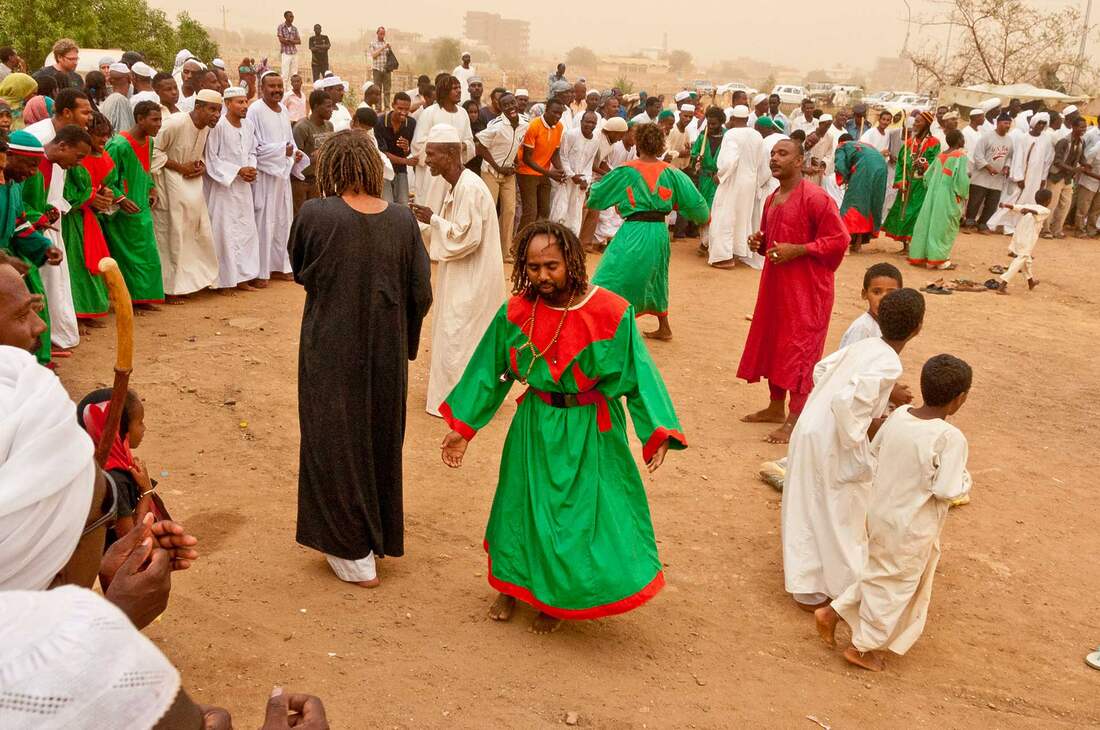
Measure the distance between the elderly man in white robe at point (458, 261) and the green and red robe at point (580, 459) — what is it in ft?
7.40

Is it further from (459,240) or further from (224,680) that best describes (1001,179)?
(224,680)

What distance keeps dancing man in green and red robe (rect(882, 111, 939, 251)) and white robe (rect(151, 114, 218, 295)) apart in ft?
30.0

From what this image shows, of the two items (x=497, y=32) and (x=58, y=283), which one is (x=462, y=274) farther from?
(x=497, y=32)

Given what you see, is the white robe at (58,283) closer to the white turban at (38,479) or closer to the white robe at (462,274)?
the white robe at (462,274)

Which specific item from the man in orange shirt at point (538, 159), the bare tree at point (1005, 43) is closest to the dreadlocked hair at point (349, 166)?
the man in orange shirt at point (538, 159)

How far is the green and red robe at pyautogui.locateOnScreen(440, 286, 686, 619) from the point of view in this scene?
4082mm

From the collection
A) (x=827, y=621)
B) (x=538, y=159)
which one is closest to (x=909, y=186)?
(x=538, y=159)

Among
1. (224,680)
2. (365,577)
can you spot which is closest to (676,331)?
(365,577)

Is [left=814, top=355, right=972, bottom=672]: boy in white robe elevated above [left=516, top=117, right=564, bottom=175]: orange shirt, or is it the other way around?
[left=516, top=117, right=564, bottom=175]: orange shirt

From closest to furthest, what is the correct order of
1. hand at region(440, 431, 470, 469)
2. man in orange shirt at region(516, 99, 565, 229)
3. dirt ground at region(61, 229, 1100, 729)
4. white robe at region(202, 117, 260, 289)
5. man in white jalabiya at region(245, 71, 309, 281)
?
dirt ground at region(61, 229, 1100, 729) → hand at region(440, 431, 470, 469) → white robe at region(202, 117, 260, 289) → man in white jalabiya at region(245, 71, 309, 281) → man in orange shirt at region(516, 99, 565, 229)

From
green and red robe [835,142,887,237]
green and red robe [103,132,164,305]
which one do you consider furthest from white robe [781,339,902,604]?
green and red robe [835,142,887,237]

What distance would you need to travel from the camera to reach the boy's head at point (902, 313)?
182 inches

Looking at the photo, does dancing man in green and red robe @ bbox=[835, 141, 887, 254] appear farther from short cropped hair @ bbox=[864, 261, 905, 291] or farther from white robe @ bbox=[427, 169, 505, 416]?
short cropped hair @ bbox=[864, 261, 905, 291]

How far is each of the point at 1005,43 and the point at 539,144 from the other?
2230 cm
